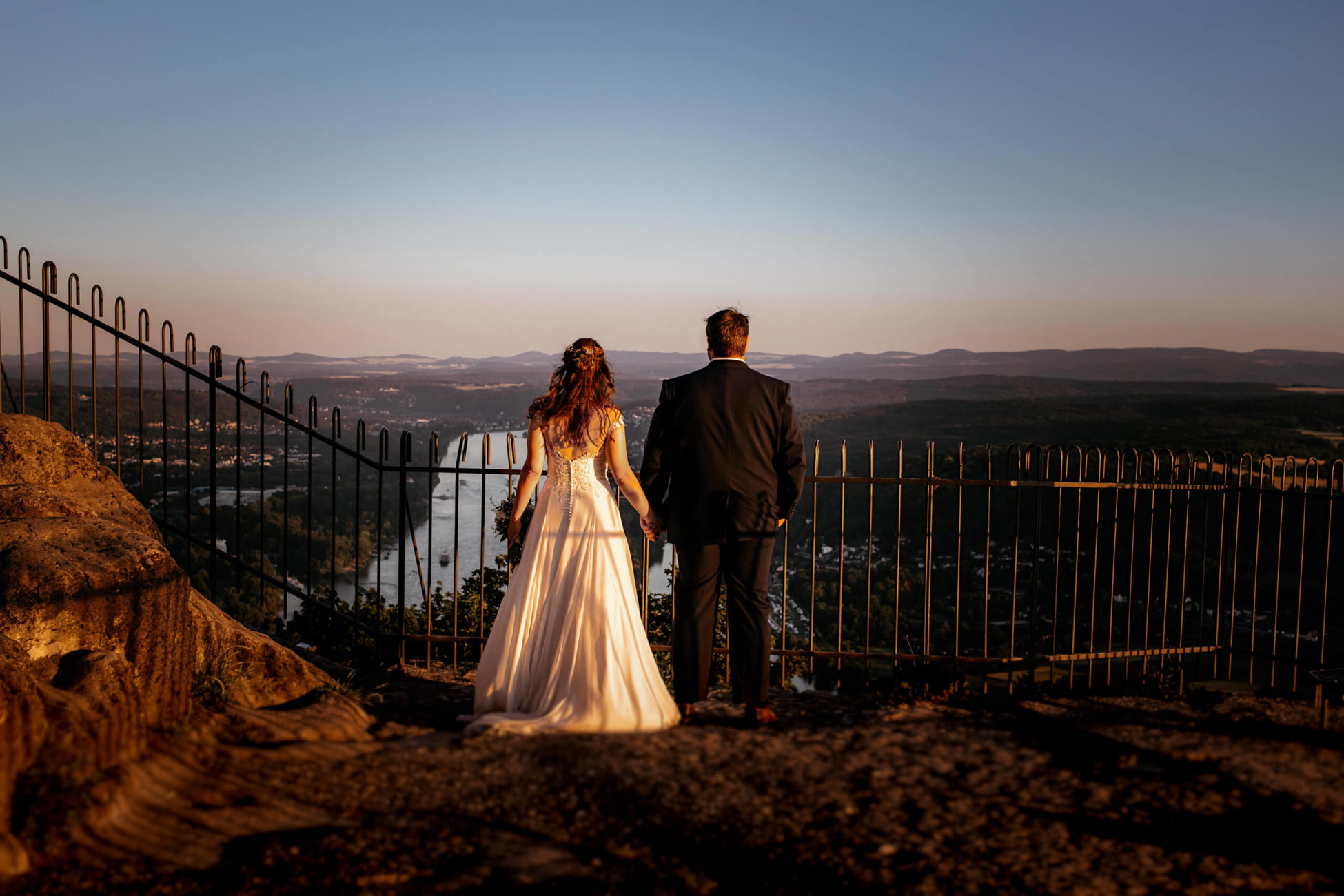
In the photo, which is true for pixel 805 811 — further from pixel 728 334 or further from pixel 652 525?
pixel 728 334

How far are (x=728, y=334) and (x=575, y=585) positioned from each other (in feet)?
5.07

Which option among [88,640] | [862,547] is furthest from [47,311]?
[862,547]

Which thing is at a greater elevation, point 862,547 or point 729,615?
point 729,615

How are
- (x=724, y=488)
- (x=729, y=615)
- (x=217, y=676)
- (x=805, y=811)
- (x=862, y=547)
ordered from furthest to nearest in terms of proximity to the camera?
(x=862, y=547) → (x=217, y=676) → (x=729, y=615) → (x=724, y=488) → (x=805, y=811)

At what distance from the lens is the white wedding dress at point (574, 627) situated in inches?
187

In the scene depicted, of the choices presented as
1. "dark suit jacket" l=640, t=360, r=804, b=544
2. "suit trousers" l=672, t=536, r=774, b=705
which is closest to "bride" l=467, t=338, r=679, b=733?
"suit trousers" l=672, t=536, r=774, b=705

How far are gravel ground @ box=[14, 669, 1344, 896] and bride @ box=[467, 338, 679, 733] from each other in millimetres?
285

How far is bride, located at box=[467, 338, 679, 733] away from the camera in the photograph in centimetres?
480

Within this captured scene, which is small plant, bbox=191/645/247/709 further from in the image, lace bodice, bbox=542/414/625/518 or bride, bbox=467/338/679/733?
lace bodice, bbox=542/414/625/518

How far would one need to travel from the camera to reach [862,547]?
56.6m

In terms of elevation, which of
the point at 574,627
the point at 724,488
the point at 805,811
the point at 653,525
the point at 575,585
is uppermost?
the point at 724,488

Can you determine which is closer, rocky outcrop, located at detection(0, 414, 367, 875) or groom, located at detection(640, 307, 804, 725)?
rocky outcrop, located at detection(0, 414, 367, 875)

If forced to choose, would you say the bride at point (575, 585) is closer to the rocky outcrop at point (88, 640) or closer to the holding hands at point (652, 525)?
the holding hands at point (652, 525)

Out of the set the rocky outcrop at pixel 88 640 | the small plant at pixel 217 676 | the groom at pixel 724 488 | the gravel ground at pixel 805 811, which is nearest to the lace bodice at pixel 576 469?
the groom at pixel 724 488
